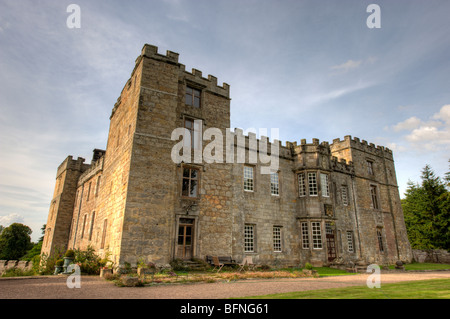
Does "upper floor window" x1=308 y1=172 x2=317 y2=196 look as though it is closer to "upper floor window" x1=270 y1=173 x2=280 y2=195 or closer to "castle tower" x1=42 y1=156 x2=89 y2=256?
"upper floor window" x1=270 y1=173 x2=280 y2=195

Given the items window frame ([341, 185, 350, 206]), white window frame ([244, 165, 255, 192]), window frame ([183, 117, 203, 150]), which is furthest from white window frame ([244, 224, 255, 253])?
window frame ([341, 185, 350, 206])

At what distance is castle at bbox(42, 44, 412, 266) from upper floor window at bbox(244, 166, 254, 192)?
0.08 meters

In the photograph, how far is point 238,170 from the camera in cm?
1911

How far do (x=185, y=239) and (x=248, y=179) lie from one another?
6570 millimetres

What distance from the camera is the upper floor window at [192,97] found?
704 inches

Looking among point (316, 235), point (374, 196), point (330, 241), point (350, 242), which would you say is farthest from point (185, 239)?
point (374, 196)

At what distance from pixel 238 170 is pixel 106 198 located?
920 centimetres

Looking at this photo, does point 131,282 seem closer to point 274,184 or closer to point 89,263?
point 89,263

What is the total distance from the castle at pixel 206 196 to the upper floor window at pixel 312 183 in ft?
0.25

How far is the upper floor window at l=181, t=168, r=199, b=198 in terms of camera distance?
16.1 m

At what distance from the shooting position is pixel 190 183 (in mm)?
16375

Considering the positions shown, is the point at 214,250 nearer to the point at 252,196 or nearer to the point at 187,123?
the point at 252,196
